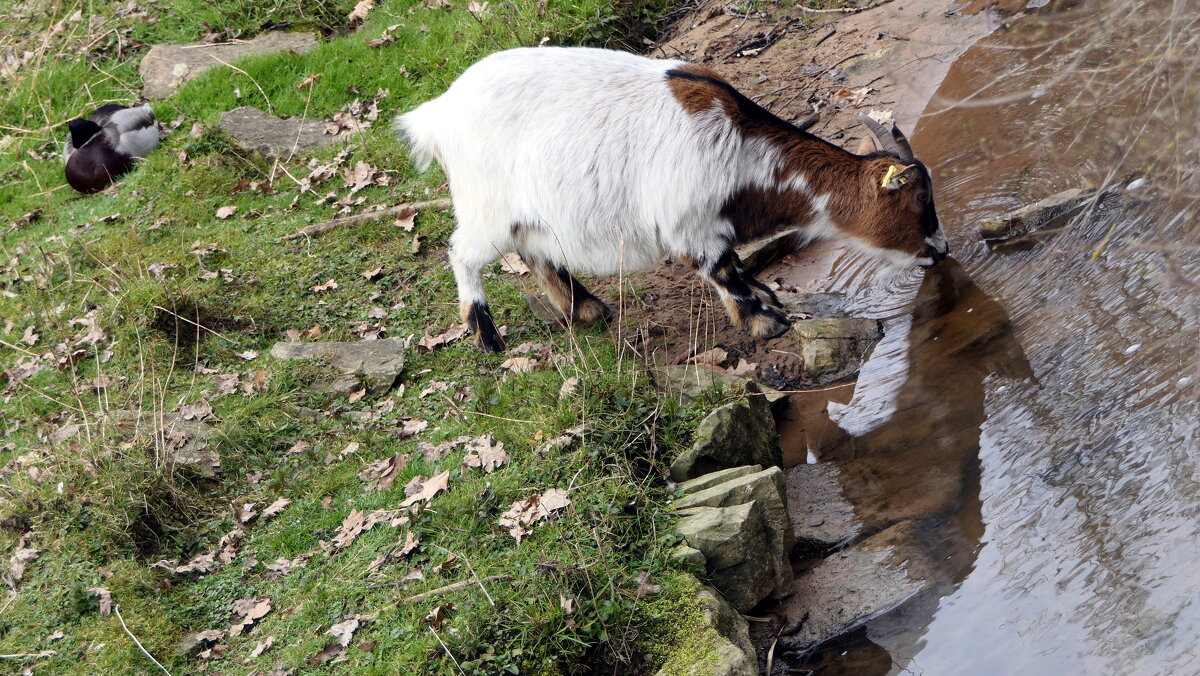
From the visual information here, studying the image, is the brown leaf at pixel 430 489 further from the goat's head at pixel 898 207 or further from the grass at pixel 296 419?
the goat's head at pixel 898 207

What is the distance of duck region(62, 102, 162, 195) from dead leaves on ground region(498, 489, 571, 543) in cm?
616

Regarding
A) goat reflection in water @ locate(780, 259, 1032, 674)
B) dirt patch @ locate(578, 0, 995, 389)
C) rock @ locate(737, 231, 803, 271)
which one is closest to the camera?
goat reflection in water @ locate(780, 259, 1032, 674)

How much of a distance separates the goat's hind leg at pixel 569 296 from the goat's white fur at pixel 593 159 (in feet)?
0.61

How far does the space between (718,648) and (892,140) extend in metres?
3.36

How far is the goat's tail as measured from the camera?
5.89 metres

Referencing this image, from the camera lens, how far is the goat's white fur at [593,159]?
5375 mm

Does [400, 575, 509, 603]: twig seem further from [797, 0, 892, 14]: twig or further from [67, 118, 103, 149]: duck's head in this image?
[67, 118, 103, 149]: duck's head

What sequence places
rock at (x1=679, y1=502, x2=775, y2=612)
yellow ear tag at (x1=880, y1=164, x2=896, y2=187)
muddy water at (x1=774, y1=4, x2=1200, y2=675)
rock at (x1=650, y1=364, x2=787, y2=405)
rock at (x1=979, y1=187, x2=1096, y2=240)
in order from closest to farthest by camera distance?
muddy water at (x1=774, y1=4, x2=1200, y2=675)
rock at (x1=679, y1=502, x2=775, y2=612)
rock at (x1=650, y1=364, x2=787, y2=405)
rock at (x1=979, y1=187, x2=1096, y2=240)
yellow ear tag at (x1=880, y1=164, x2=896, y2=187)

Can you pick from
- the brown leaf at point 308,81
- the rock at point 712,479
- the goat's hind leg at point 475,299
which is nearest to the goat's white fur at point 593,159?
the goat's hind leg at point 475,299

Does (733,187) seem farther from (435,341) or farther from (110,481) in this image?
(110,481)

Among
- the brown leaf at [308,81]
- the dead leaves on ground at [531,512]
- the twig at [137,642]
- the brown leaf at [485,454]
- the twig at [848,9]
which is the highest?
the twig at [848,9]

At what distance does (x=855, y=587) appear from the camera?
13.5 feet

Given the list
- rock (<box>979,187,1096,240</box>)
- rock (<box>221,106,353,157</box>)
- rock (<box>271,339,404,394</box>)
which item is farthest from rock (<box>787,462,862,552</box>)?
rock (<box>221,106,353,157</box>)

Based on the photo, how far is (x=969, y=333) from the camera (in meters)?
5.15
